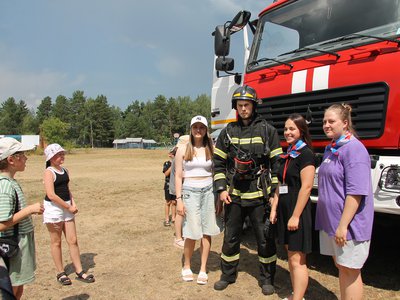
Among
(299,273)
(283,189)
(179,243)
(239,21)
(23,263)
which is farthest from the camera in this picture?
(179,243)

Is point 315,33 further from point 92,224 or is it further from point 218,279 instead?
point 92,224

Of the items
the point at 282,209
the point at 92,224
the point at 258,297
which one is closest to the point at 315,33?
the point at 282,209

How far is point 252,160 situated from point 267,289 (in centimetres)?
143

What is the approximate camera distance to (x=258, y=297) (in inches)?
148

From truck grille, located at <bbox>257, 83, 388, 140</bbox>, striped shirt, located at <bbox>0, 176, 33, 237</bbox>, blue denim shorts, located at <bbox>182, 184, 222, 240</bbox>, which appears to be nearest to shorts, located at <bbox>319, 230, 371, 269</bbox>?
truck grille, located at <bbox>257, 83, 388, 140</bbox>

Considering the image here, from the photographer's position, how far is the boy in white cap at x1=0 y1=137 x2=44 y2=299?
2.73m

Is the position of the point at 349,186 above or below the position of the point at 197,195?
above

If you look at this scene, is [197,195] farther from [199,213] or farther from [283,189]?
[283,189]

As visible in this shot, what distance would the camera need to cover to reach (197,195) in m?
4.20

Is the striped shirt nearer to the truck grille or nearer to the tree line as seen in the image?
the truck grille

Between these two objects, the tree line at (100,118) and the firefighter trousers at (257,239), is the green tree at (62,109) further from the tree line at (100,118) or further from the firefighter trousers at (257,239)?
the firefighter trousers at (257,239)

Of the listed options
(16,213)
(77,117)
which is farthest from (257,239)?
(77,117)

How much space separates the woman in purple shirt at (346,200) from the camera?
9.04 feet

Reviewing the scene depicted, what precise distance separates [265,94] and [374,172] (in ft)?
6.07
